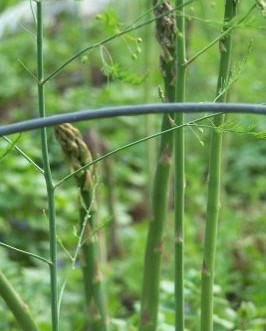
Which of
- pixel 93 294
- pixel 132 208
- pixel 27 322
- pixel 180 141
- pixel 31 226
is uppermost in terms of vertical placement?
pixel 132 208

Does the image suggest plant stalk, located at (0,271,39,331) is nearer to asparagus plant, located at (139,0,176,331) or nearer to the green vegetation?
the green vegetation

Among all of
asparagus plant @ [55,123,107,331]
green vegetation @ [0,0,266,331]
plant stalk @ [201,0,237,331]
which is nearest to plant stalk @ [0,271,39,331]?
green vegetation @ [0,0,266,331]

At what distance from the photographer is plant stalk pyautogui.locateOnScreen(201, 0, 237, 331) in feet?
3.49

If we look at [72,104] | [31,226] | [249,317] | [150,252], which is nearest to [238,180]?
[72,104]

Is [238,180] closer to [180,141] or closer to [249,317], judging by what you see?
[249,317]

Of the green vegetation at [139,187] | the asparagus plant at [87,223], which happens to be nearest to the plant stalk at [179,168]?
the green vegetation at [139,187]

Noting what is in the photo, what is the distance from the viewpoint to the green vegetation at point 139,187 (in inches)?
41.8

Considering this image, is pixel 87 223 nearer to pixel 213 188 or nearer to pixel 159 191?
pixel 159 191

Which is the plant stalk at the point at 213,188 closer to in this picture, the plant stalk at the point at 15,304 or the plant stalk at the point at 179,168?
the plant stalk at the point at 179,168

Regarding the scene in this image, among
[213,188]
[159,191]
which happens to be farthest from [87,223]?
[213,188]

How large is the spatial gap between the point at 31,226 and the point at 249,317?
117 cm

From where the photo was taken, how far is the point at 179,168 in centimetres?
111

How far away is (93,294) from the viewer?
1281 mm

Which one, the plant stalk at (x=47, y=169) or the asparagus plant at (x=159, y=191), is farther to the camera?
the asparagus plant at (x=159, y=191)
